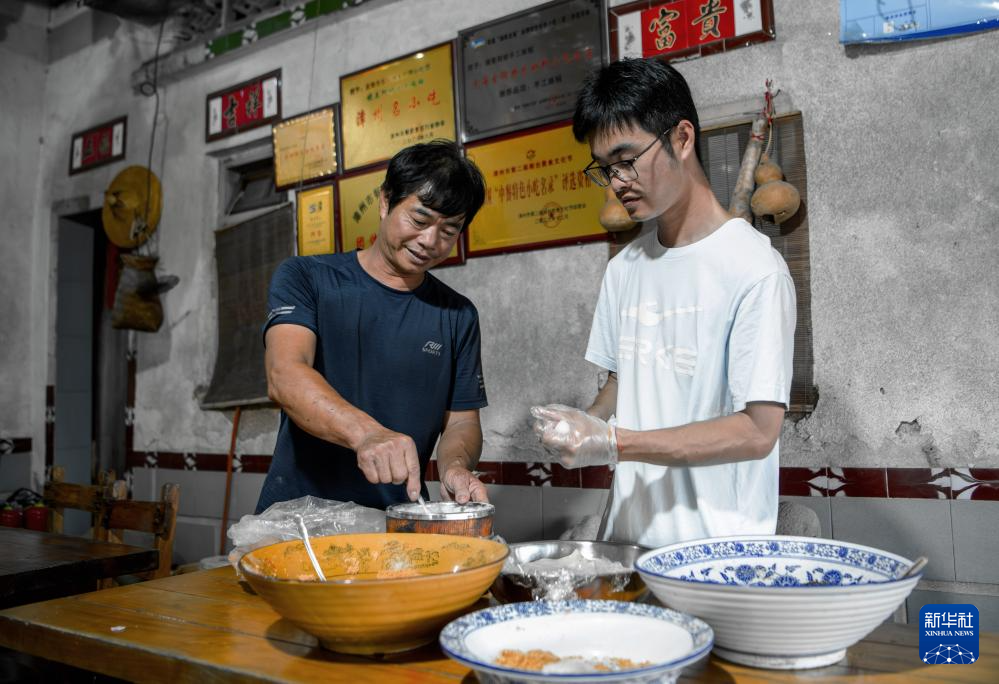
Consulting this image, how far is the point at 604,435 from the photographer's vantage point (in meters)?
1.43

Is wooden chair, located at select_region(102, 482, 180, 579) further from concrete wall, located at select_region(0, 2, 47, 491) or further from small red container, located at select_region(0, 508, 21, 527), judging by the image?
concrete wall, located at select_region(0, 2, 47, 491)

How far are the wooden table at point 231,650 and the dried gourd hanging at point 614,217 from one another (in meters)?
1.94

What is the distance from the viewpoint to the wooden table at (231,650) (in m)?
1.00

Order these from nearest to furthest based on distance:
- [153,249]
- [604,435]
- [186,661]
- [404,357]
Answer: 1. [186,661]
2. [604,435]
3. [404,357]
4. [153,249]

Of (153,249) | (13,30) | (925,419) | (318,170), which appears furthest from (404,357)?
(13,30)

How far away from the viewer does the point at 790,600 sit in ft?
3.04

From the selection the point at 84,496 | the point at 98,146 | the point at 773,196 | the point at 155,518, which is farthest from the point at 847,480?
the point at 98,146

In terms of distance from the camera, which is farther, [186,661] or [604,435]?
[604,435]

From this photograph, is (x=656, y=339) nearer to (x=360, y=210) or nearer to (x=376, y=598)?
(x=376, y=598)

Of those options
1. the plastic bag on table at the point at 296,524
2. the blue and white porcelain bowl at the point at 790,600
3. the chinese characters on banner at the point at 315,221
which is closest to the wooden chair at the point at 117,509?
the plastic bag on table at the point at 296,524

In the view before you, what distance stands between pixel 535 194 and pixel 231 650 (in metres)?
2.49

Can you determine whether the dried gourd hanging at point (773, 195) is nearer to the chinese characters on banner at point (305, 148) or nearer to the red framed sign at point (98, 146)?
the chinese characters on banner at point (305, 148)

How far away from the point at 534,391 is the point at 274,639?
7.20 feet

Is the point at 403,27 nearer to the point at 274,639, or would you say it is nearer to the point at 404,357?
the point at 404,357
